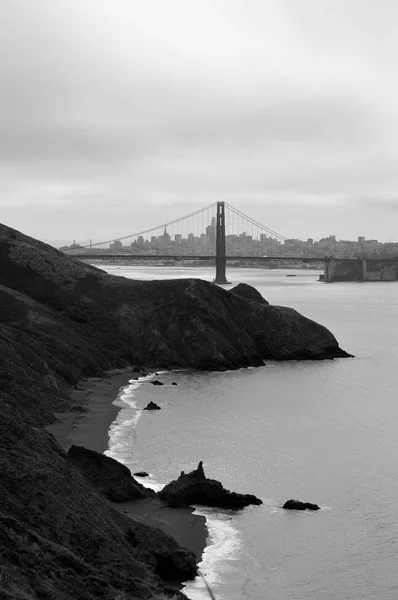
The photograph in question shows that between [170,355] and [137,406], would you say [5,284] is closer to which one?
[170,355]

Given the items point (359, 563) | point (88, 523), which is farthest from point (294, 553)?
point (88, 523)

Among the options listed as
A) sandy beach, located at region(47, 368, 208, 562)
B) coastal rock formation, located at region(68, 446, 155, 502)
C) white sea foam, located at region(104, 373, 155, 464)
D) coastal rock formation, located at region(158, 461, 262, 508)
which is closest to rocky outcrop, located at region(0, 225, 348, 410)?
sandy beach, located at region(47, 368, 208, 562)

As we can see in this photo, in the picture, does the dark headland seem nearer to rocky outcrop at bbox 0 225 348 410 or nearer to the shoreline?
rocky outcrop at bbox 0 225 348 410

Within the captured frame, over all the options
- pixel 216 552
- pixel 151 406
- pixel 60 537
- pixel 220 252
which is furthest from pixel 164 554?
pixel 220 252

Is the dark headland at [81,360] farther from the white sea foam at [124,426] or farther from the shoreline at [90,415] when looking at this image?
the white sea foam at [124,426]

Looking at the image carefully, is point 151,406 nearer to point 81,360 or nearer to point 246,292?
A: point 81,360

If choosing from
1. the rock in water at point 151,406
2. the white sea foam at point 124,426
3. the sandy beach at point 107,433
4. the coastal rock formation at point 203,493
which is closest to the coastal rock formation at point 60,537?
the sandy beach at point 107,433
